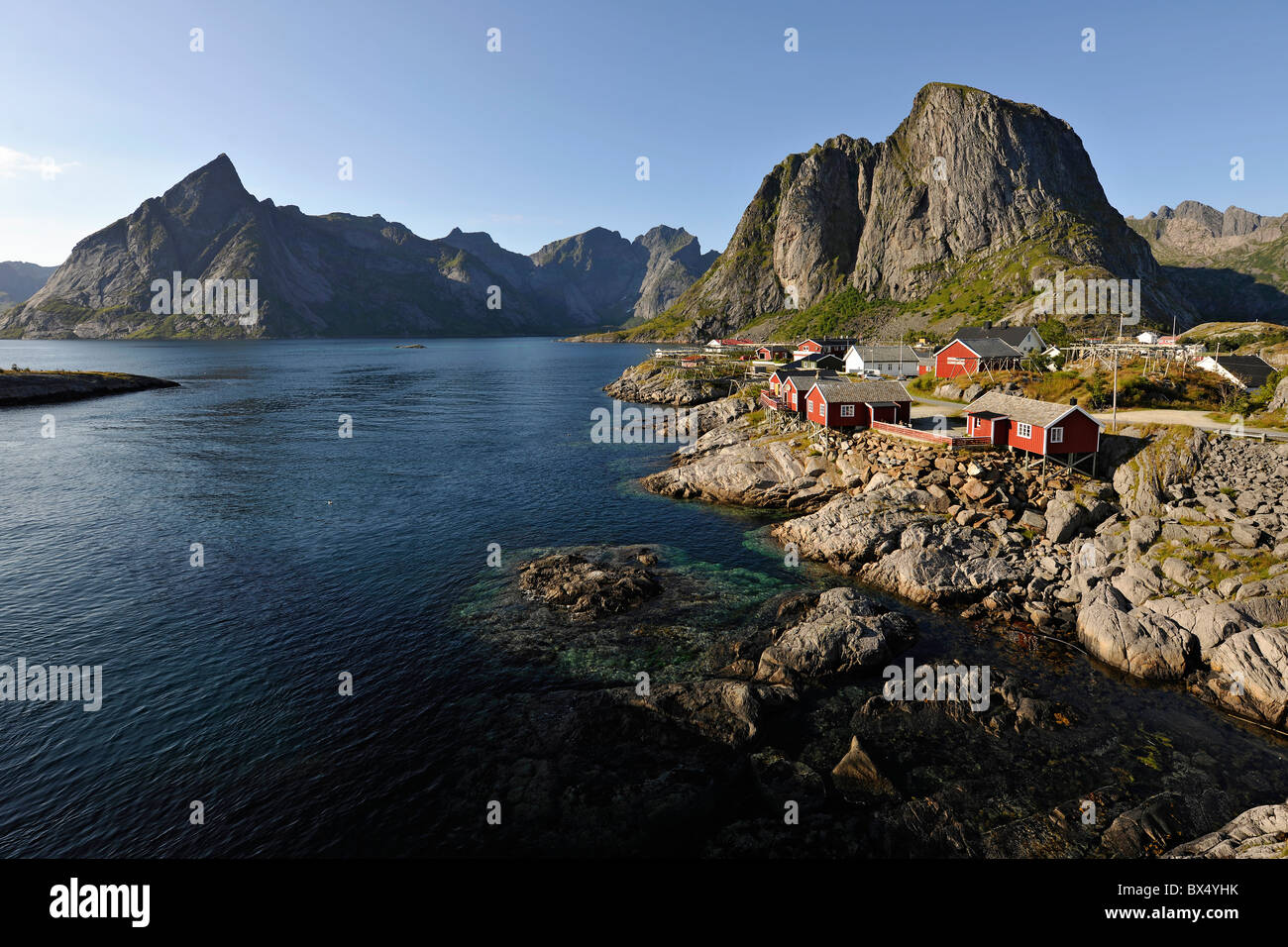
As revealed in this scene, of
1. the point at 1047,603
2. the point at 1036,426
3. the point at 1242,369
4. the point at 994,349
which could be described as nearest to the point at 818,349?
the point at 994,349

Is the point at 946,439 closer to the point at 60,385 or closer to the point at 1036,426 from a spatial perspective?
the point at 1036,426

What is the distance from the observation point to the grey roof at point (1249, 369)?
184 ft

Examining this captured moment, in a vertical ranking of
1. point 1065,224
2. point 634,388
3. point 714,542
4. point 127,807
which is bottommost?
point 127,807

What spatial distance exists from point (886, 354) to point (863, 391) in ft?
161

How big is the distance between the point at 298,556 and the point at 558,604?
2241cm

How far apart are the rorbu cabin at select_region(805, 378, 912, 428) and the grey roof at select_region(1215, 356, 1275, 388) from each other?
105ft

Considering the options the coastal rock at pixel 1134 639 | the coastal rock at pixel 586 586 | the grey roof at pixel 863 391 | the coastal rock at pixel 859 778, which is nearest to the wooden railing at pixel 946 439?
the grey roof at pixel 863 391

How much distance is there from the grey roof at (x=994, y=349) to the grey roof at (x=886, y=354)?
17.4 meters

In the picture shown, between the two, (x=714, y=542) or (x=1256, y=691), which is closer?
(x=1256, y=691)

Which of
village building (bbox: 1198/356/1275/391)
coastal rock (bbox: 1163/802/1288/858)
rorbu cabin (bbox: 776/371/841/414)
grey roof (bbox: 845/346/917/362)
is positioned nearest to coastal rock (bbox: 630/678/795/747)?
coastal rock (bbox: 1163/802/1288/858)

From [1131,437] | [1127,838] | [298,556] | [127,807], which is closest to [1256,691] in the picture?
[1127,838]

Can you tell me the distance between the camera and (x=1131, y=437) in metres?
43.6

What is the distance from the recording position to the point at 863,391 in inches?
2331
